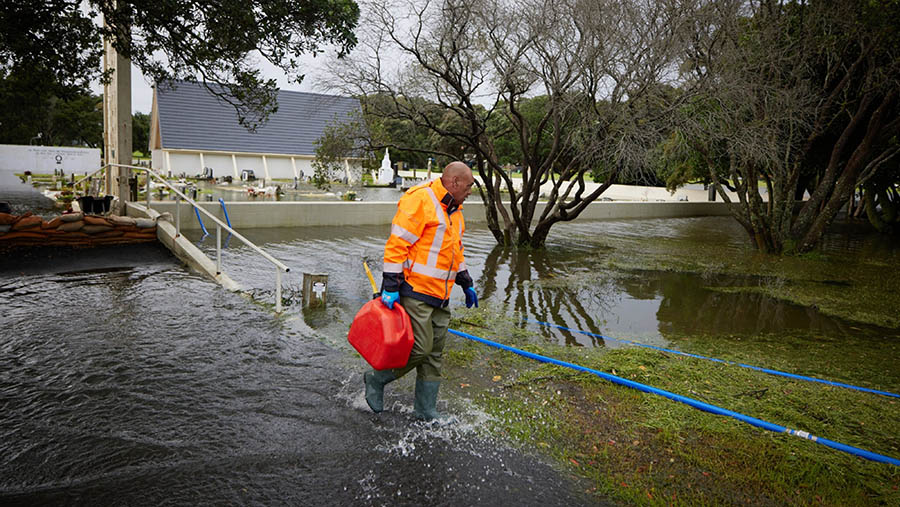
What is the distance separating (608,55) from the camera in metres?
10.4

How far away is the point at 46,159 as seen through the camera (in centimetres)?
3256

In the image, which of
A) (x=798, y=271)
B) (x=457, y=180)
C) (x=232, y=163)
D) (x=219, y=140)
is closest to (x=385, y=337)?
(x=457, y=180)

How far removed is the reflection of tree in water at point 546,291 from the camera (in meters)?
7.55

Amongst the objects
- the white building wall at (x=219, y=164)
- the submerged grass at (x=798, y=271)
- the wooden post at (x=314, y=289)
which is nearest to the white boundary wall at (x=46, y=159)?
the white building wall at (x=219, y=164)

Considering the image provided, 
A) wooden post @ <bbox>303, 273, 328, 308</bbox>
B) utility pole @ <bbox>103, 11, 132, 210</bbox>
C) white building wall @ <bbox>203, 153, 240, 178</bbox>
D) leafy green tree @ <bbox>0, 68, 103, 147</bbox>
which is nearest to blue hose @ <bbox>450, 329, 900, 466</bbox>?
wooden post @ <bbox>303, 273, 328, 308</bbox>

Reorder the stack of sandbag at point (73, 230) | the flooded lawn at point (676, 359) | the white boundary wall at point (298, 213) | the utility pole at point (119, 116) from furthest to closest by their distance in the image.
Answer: the white boundary wall at point (298, 213) < the utility pole at point (119, 116) < the stack of sandbag at point (73, 230) < the flooded lawn at point (676, 359)

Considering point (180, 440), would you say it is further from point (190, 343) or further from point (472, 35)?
point (472, 35)

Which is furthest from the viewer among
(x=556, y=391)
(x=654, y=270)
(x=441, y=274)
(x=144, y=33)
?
(x=654, y=270)

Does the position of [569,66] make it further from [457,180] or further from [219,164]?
[219,164]

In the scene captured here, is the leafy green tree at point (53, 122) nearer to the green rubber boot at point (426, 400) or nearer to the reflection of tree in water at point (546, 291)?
the reflection of tree in water at point (546, 291)

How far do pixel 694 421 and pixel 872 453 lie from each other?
1039 mm

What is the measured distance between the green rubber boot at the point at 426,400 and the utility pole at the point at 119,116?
10917mm

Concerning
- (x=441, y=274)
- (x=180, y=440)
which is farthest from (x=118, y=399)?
(x=441, y=274)

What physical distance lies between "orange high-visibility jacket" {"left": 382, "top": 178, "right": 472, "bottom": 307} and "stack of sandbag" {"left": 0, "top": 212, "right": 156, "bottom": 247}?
7.80 metres
